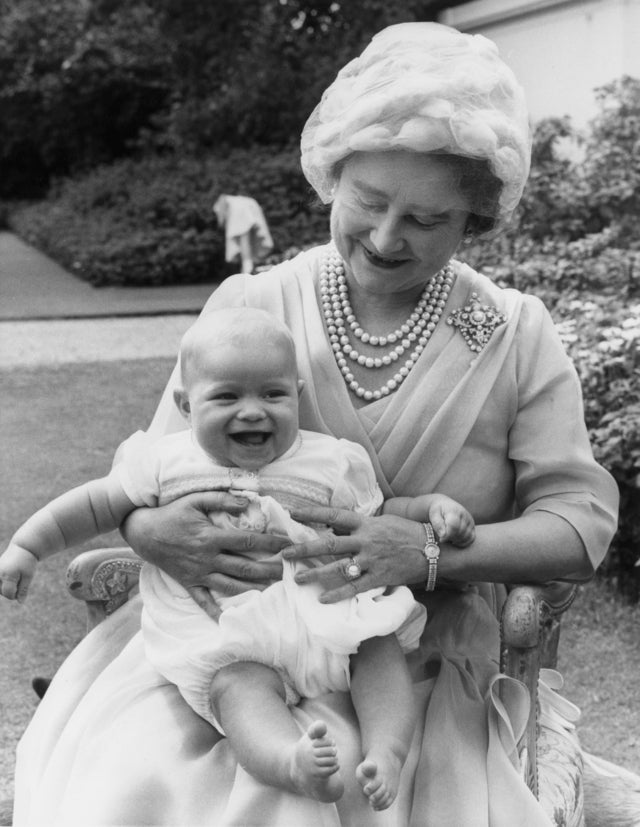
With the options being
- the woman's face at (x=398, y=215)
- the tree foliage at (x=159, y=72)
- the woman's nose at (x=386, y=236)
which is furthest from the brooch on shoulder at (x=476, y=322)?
the tree foliage at (x=159, y=72)

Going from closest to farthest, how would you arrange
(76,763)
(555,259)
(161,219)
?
(76,763) < (555,259) < (161,219)

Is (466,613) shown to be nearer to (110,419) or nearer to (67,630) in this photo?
(67,630)

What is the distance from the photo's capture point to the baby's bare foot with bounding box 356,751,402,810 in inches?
75.2

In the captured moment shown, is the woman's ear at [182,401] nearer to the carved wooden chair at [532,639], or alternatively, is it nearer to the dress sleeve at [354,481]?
the dress sleeve at [354,481]

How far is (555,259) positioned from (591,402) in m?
2.35

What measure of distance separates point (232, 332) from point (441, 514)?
505mm

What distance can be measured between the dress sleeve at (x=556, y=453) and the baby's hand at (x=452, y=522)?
0.61 ft

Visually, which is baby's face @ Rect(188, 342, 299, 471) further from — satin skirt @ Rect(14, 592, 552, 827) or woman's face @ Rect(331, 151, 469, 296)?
satin skirt @ Rect(14, 592, 552, 827)

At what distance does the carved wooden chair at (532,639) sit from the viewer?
227cm

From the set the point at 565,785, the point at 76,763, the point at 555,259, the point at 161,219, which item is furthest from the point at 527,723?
the point at 161,219

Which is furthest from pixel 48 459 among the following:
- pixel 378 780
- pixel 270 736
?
pixel 378 780

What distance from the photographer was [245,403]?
220 centimetres

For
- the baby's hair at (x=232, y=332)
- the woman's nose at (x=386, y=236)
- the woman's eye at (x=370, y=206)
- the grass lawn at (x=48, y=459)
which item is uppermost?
the woman's eye at (x=370, y=206)

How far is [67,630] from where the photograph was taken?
16.0 feet
